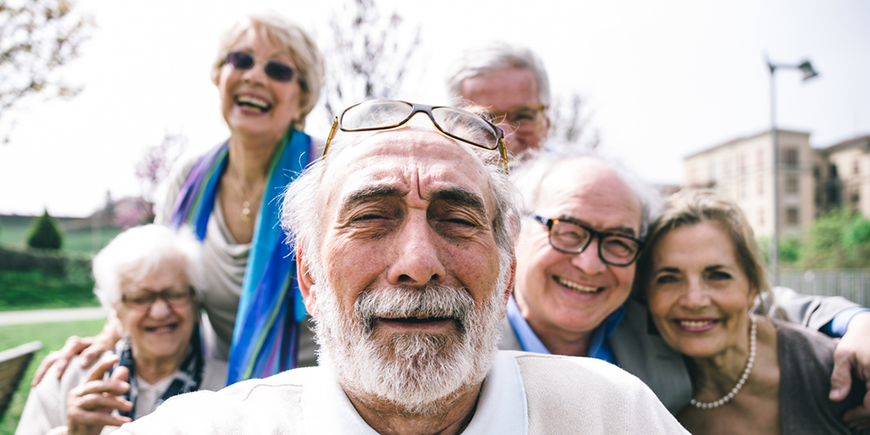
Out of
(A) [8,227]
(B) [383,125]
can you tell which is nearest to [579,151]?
(B) [383,125]

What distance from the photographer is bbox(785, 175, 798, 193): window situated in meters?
56.1

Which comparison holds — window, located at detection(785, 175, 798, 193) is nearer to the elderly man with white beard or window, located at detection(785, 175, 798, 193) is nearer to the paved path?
the paved path

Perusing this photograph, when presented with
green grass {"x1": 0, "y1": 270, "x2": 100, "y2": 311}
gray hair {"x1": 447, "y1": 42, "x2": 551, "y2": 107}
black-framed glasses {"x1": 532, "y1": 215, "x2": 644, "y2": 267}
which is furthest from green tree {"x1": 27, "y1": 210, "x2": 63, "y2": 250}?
black-framed glasses {"x1": 532, "y1": 215, "x2": 644, "y2": 267}

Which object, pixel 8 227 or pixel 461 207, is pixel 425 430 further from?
pixel 8 227

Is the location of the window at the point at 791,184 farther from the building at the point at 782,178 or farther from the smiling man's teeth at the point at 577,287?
the smiling man's teeth at the point at 577,287

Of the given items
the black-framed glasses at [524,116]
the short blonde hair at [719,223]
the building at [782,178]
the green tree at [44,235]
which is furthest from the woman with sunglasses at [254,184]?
the building at [782,178]

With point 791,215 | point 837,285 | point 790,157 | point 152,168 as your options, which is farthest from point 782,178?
point 152,168

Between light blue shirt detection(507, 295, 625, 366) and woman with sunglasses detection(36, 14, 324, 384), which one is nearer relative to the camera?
light blue shirt detection(507, 295, 625, 366)

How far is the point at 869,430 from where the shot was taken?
247cm

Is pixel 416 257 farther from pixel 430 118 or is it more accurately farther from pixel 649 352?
pixel 649 352

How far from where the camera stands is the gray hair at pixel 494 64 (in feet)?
10.4

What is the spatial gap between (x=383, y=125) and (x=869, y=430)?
2866mm

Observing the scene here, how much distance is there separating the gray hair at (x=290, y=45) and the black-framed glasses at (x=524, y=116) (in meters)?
1.17

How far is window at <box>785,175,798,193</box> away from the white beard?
68.3 m
